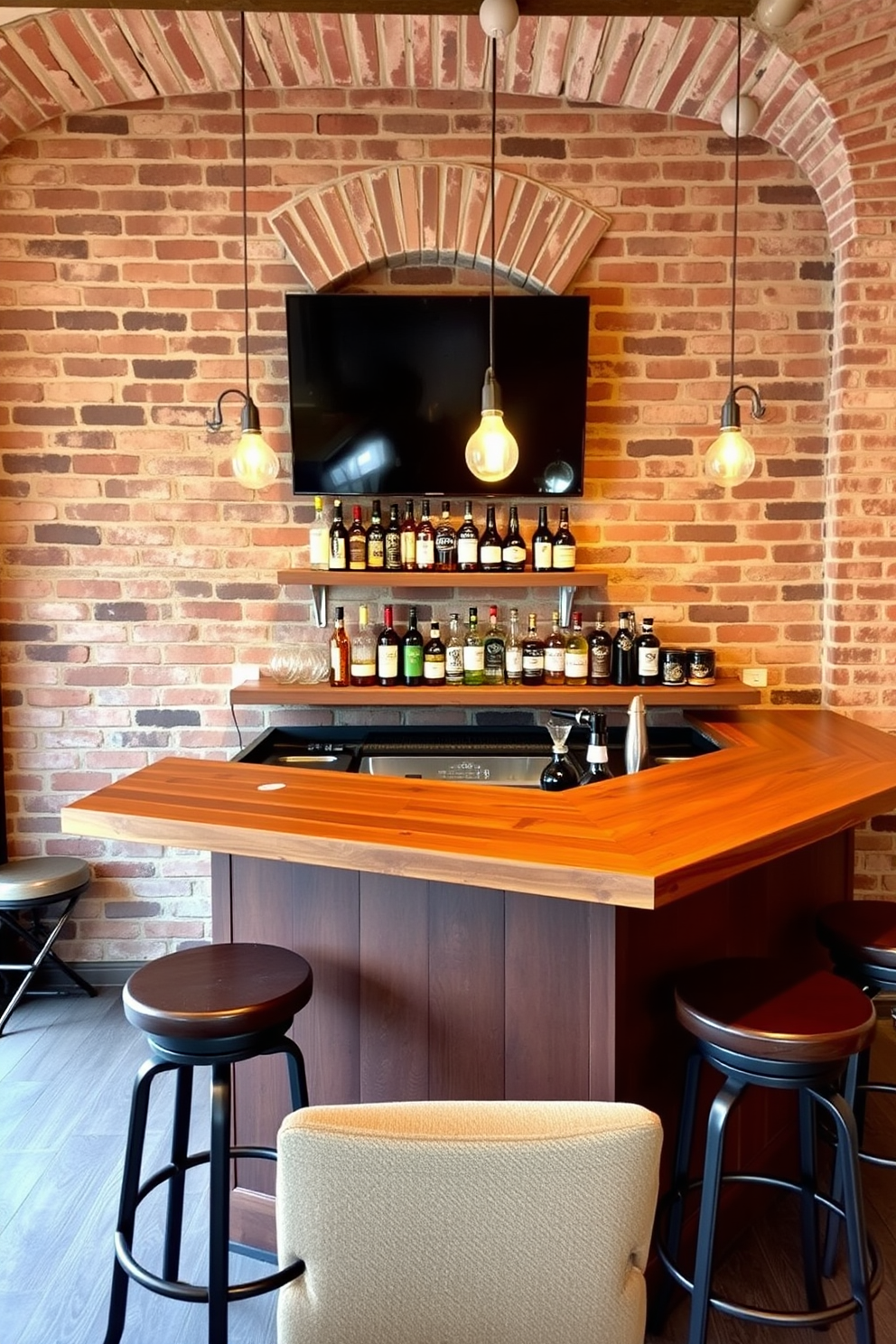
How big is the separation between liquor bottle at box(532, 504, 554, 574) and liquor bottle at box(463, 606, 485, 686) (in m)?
0.26

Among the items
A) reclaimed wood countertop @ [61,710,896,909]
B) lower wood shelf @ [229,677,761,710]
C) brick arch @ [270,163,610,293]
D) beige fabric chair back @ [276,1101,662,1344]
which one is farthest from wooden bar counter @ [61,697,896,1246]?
brick arch @ [270,163,610,293]

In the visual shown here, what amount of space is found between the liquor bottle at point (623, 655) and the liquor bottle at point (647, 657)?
21 mm

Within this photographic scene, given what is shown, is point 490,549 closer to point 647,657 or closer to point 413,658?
point 413,658

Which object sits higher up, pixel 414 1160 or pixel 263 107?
pixel 263 107

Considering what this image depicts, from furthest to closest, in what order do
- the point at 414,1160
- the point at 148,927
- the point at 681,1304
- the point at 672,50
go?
1. the point at 148,927
2. the point at 672,50
3. the point at 681,1304
4. the point at 414,1160

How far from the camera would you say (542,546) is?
9.77 feet

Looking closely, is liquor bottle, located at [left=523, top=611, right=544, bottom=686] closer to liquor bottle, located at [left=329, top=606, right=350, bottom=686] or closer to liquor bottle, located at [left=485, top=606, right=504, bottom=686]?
liquor bottle, located at [left=485, top=606, right=504, bottom=686]

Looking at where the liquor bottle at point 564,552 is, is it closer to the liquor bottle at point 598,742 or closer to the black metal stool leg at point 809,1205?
the liquor bottle at point 598,742

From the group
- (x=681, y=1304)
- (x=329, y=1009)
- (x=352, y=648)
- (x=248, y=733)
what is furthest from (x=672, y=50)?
(x=681, y=1304)

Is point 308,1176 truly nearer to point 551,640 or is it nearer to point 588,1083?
point 588,1083

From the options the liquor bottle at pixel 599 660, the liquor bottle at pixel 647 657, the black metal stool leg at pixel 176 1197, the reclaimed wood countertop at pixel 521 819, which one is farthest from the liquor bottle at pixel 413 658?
the black metal stool leg at pixel 176 1197

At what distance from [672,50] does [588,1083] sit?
2.74 meters

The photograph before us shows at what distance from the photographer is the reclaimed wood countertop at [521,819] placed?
54.6 inches

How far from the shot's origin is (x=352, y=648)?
2980 millimetres
